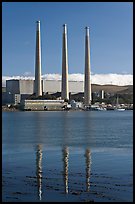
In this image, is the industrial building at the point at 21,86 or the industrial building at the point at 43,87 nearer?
the industrial building at the point at 43,87

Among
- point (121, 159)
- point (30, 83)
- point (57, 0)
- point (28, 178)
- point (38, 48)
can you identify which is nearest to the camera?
point (57, 0)

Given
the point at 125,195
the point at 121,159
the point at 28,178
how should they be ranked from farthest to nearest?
the point at 121,159
the point at 28,178
the point at 125,195

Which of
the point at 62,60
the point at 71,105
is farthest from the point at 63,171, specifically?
the point at 71,105

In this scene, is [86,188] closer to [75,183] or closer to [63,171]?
[75,183]

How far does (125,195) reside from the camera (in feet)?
15.1

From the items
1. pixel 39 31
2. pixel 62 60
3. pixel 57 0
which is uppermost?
pixel 39 31

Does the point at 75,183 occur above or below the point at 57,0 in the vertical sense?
below

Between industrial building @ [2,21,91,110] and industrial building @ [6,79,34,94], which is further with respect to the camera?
industrial building @ [6,79,34,94]

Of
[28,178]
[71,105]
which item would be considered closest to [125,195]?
[28,178]

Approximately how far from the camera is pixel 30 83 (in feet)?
196

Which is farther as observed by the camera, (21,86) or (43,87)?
(43,87)

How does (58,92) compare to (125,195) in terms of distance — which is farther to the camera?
(58,92)

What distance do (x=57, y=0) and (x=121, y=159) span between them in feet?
20.7

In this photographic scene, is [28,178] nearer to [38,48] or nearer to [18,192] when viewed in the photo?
[18,192]
